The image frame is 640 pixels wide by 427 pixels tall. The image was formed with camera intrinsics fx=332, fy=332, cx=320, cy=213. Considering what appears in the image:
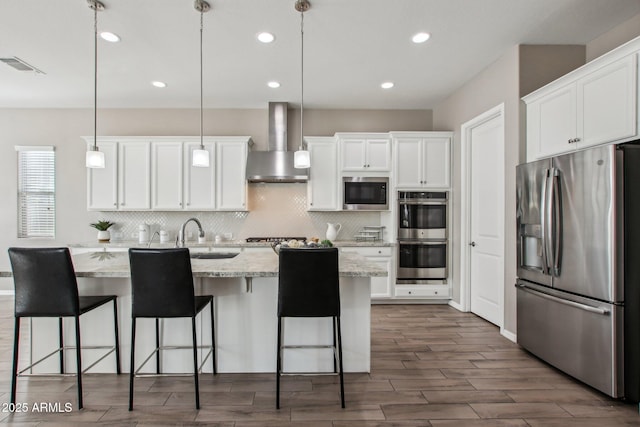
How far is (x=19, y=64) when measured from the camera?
142 inches

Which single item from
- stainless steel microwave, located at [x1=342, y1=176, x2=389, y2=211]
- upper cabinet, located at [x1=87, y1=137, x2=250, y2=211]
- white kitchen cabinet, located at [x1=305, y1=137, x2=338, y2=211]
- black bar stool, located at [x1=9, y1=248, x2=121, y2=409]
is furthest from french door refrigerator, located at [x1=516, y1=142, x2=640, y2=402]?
upper cabinet, located at [x1=87, y1=137, x2=250, y2=211]

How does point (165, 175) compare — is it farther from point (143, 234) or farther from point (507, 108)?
point (507, 108)

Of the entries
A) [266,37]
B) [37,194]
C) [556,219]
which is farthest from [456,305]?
[37,194]

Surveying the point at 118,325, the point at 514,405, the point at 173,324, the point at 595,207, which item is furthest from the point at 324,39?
the point at 514,405

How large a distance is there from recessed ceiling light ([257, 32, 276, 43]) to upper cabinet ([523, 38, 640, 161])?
2425mm

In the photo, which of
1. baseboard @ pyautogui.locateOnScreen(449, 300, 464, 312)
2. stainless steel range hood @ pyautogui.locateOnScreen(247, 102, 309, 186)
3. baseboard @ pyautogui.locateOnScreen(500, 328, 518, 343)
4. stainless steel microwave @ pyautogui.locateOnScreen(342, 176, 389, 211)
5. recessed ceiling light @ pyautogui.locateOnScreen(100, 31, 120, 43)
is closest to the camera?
recessed ceiling light @ pyautogui.locateOnScreen(100, 31, 120, 43)

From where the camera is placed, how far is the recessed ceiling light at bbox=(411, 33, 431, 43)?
3039mm

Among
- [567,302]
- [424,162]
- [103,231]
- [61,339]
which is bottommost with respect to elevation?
[61,339]

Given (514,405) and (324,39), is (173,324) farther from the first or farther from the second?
(324,39)

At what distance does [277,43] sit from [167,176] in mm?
2608

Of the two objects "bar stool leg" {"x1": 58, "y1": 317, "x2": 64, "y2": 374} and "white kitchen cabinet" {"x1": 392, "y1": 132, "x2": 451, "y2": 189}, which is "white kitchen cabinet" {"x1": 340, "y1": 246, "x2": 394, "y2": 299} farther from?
"bar stool leg" {"x1": 58, "y1": 317, "x2": 64, "y2": 374}

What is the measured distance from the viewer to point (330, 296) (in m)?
2.13

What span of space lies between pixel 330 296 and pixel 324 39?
7.77ft

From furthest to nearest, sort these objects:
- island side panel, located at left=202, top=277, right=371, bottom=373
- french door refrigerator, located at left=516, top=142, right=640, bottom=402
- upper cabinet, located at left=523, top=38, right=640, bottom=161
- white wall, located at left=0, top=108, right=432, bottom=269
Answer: white wall, located at left=0, top=108, right=432, bottom=269, island side panel, located at left=202, top=277, right=371, bottom=373, upper cabinet, located at left=523, top=38, right=640, bottom=161, french door refrigerator, located at left=516, top=142, right=640, bottom=402
